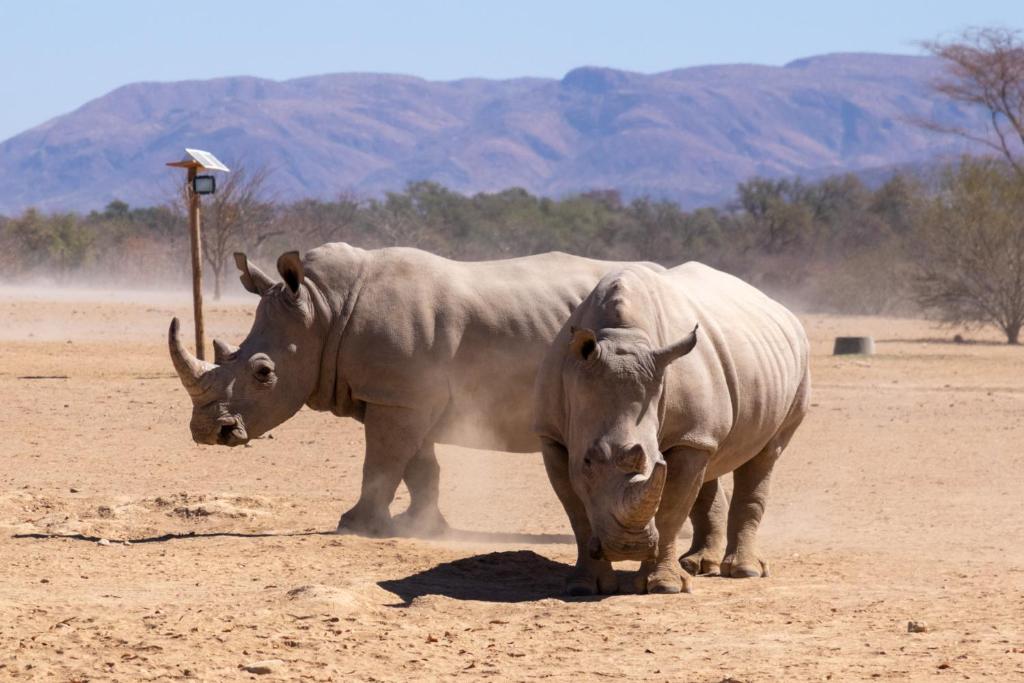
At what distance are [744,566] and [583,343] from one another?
1.91 meters

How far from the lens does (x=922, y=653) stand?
6160mm

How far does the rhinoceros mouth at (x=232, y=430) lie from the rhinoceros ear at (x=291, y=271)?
2.57 ft

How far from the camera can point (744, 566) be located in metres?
8.34

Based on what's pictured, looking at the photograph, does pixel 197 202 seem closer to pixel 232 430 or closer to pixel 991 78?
pixel 232 430

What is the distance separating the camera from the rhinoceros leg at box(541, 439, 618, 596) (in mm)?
7480

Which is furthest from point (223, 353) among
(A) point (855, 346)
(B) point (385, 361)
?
(A) point (855, 346)

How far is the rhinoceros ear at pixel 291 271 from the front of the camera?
9305 millimetres

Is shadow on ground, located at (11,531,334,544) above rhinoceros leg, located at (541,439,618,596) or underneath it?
underneath

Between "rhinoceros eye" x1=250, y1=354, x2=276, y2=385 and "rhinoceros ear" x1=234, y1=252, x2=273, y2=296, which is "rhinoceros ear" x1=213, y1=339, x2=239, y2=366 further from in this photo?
"rhinoceros ear" x1=234, y1=252, x2=273, y2=296

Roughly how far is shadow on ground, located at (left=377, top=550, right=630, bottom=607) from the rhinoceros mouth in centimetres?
162

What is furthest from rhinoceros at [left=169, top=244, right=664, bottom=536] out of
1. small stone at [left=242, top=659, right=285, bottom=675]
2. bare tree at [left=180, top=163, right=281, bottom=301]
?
bare tree at [left=180, top=163, right=281, bottom=301]

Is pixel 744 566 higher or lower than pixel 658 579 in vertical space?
lower

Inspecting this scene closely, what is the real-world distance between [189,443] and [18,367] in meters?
6.64

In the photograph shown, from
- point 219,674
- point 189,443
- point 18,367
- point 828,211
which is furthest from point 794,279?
point 219,674
